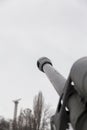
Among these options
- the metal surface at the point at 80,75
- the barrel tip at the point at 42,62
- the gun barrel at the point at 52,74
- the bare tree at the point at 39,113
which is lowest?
the metal surface at the point at 80,75

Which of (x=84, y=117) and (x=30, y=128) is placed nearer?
(x=84, y=117)

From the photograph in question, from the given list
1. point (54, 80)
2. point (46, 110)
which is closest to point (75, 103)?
point (54, 80)

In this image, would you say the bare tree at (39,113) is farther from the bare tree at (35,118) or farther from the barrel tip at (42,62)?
the barrel tip at (42,62)

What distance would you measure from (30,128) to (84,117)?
1412 inches

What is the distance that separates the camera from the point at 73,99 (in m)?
4.96

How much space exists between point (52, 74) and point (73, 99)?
1491mm

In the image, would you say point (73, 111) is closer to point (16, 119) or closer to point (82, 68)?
point (82, 68)

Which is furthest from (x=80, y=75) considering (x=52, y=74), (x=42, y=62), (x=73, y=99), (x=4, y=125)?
(x=4, y=125)

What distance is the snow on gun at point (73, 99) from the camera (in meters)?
4.38

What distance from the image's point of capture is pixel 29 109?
148ft

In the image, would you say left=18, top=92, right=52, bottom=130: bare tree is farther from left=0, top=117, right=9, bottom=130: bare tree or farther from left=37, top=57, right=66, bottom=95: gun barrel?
left=37, top=57, right=66, bottom=95: gun barrel

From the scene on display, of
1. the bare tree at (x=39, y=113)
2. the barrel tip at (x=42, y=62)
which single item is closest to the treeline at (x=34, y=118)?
the bare tree at (x=39, y=113)

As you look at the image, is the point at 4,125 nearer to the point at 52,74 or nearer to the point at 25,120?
A: the point at 25,120

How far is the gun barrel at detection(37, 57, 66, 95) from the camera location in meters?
5.84
